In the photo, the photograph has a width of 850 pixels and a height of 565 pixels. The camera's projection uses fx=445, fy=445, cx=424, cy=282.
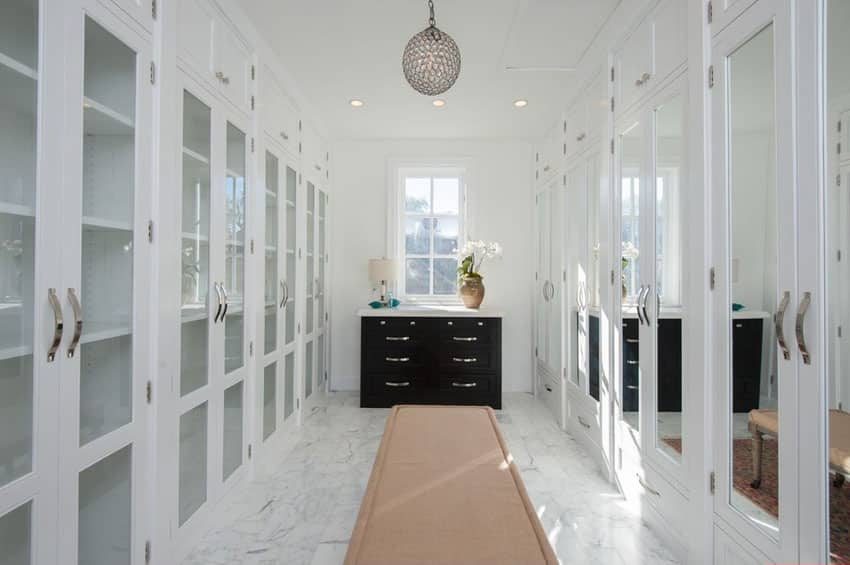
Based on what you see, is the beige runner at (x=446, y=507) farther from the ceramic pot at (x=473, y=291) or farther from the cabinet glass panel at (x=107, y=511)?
the ceramic pot at (x=473, y=291)

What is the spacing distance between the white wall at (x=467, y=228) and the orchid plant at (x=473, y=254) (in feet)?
0.69

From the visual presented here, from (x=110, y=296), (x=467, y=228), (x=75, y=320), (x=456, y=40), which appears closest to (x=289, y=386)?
(x=110, y=296)

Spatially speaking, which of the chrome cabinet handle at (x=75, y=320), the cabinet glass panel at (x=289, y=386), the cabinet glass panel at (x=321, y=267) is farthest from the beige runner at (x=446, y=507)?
the cabinet glass panel at (x=321, y=267)

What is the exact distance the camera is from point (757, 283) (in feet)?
4.94

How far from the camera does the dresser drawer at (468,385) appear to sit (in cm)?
423

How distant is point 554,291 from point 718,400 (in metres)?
2.44

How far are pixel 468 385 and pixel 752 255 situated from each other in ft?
9.83

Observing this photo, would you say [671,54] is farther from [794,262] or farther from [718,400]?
[718,400]

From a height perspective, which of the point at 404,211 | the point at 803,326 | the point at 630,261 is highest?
the point at 404,211

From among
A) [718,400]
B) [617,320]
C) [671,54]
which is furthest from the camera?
[617,320]

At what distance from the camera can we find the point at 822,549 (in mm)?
1218

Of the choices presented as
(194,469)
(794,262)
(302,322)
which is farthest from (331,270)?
(794,262)

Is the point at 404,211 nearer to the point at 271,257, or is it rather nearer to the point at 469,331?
the point at 469,331

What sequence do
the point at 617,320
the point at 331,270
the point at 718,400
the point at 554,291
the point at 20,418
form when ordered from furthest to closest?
the point at 331,270 < the point at 554,291 < the point at 617,320 < the point at 718,400 < the point at 20,418
